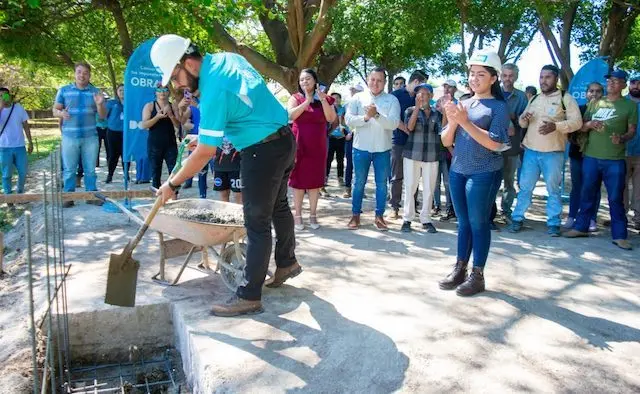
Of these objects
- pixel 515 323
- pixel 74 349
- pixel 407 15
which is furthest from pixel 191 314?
pixel 407 15

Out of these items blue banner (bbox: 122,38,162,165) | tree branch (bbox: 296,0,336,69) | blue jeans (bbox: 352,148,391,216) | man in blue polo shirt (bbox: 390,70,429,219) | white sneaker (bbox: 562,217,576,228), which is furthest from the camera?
tree branch (bbox: 296,0,336,69)

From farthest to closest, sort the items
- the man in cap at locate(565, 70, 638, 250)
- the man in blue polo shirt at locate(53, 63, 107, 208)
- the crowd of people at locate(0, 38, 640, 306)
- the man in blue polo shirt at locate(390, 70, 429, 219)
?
1. the man in blue polo shirt at locate(390, 70, 429, 219)
2. the man in blue polo shirt at locate(53, 63, 107, 208)
3. the man in cap at locate(565, 70, 638, 250)
4. the crowd of people at locate(0, 38, 640, 306)

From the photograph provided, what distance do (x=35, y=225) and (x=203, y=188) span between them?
2219 millimetres

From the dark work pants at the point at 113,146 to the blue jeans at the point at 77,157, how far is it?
2.56 m

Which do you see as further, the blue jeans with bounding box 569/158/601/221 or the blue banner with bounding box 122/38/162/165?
the blue banner with bounding box 122/38/162/165

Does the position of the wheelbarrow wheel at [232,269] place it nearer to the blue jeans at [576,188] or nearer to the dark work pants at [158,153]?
the dark work pants at [158,153]

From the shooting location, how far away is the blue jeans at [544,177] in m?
6.41

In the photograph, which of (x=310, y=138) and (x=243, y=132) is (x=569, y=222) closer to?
(x=310, y=138)

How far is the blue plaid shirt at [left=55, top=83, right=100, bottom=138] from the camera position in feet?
24.1

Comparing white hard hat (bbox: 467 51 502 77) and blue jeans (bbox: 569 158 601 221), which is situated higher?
white hard hat (bbox: 467 51 502 77)

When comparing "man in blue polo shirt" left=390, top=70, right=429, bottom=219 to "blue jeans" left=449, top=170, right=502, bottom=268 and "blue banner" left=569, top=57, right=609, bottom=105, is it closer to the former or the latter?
"blue banner" left=569, top=57, right=609, bottom=105

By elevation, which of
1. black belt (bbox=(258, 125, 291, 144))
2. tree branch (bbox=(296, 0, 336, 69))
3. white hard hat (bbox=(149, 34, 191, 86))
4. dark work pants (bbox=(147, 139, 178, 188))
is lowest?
dark work pants (bbox=(147, 139, 178, 188))

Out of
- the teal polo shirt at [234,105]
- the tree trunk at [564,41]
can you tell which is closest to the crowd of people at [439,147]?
the teal polo shirt at [234,105]

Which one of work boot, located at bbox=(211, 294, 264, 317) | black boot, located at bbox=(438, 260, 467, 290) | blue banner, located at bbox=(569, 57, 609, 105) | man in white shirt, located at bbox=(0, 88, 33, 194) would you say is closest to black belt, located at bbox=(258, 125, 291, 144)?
work boot, located at bbox=(211, 294, 264, 317)
